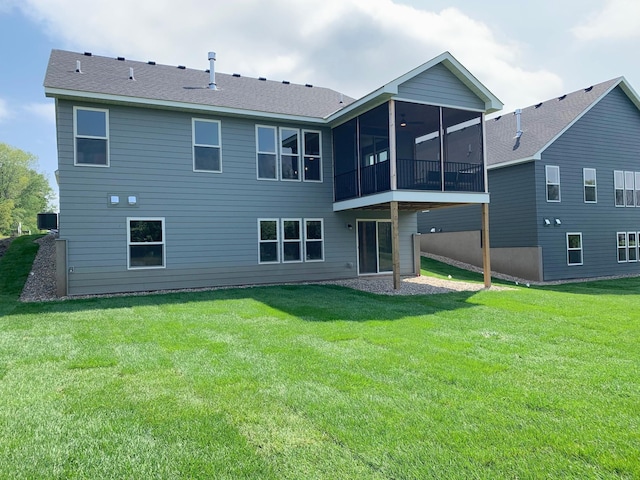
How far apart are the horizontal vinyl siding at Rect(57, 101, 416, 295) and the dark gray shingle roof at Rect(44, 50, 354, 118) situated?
499 millimetres

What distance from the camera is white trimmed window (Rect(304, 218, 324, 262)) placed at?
1328 centimetres

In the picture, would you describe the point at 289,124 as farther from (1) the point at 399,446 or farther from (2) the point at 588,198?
(2) the point at 588,198

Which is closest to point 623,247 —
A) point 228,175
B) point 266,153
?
point 266,153

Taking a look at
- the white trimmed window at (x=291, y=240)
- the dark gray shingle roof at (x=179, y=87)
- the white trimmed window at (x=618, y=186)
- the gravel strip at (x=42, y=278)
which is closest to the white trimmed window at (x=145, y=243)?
the gravel strip at (x=42, y=278)

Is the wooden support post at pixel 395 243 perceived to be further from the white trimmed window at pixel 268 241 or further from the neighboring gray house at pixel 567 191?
the neighboring gray house at pixel 567 191

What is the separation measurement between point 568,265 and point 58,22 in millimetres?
18509

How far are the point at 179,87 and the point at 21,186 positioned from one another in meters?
45.4

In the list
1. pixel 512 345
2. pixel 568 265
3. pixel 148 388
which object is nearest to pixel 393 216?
pixel 512 345

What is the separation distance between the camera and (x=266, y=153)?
12.7 m

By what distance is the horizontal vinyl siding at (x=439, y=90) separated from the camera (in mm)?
11250

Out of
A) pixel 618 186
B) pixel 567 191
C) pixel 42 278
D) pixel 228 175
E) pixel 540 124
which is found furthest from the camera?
pixel 618 186

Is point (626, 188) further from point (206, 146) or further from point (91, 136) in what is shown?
point (91, 136)

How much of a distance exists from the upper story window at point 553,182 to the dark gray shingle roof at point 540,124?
3.19 ft

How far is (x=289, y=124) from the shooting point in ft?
42.8
